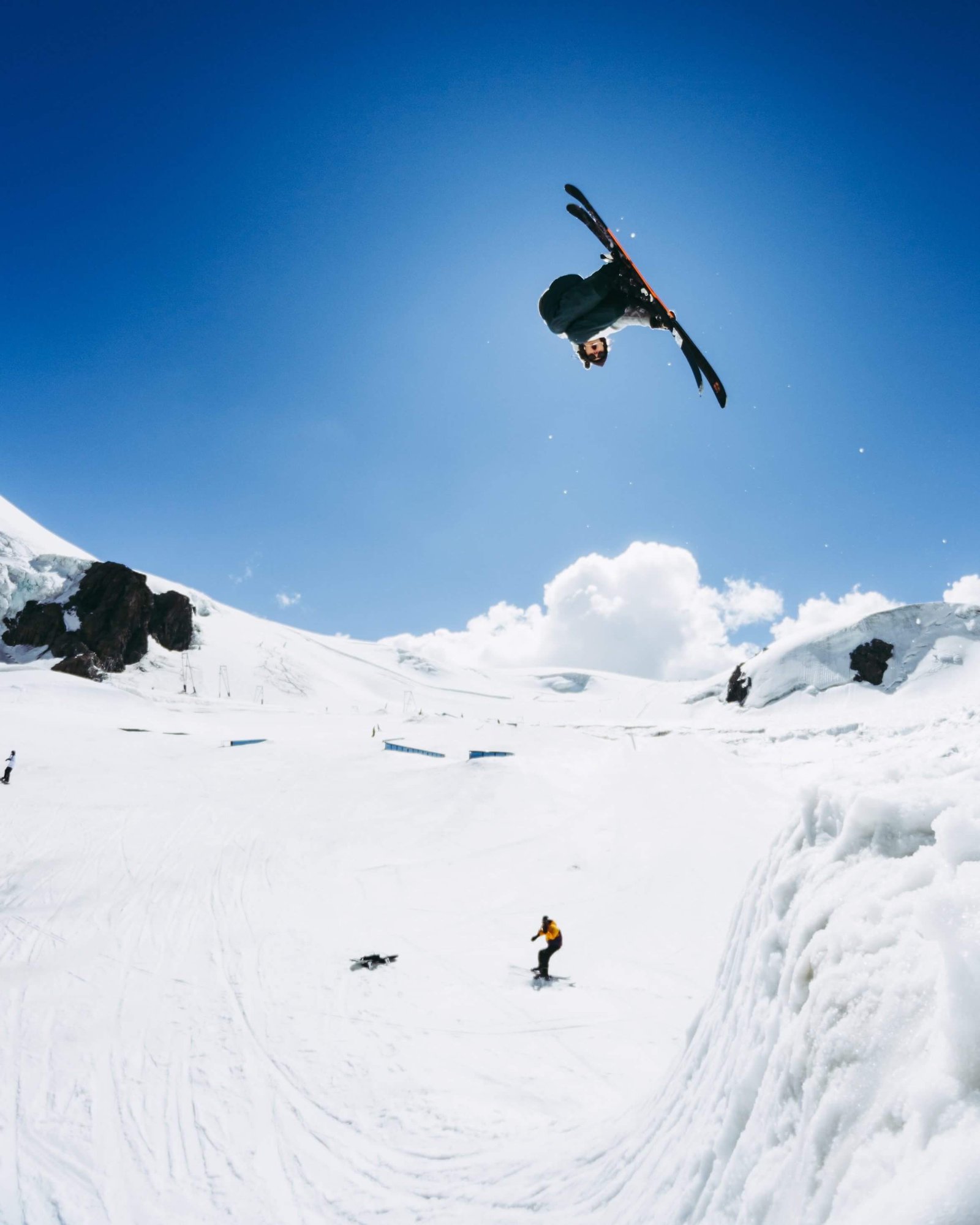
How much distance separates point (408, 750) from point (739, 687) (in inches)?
2220

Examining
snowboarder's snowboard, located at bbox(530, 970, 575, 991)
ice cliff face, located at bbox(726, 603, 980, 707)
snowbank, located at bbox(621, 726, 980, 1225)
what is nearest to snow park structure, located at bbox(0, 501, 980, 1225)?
snowbank, located at bbox(621, 726, 980, 1225)

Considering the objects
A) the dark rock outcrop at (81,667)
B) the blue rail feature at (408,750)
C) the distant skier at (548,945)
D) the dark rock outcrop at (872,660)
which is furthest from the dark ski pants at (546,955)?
the dark rock outcrop at (81,667)

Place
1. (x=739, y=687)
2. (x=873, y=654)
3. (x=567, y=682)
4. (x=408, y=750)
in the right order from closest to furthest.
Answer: (x=408, y=750) → (x=873, y=654) → (x=739, y=687) → (x=567, y=682)

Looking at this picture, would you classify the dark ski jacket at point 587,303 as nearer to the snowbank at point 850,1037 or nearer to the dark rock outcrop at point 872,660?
the snowbank at point 850,1037

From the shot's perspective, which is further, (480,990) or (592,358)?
(480,990)

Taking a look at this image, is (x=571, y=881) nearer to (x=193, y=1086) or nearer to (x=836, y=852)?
(x=193, y=1086)

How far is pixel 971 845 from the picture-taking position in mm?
2031

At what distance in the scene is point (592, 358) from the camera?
28.2 feet

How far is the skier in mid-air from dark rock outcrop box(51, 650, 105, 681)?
263 ft

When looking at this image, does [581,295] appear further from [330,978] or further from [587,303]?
[330,978]

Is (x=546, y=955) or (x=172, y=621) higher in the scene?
(x=172, y=621)

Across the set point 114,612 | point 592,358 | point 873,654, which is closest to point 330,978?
point 592,358

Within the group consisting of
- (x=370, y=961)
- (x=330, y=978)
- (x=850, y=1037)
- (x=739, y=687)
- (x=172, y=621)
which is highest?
(x=172, y=621)

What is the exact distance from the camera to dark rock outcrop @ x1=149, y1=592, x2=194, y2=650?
289 ft
